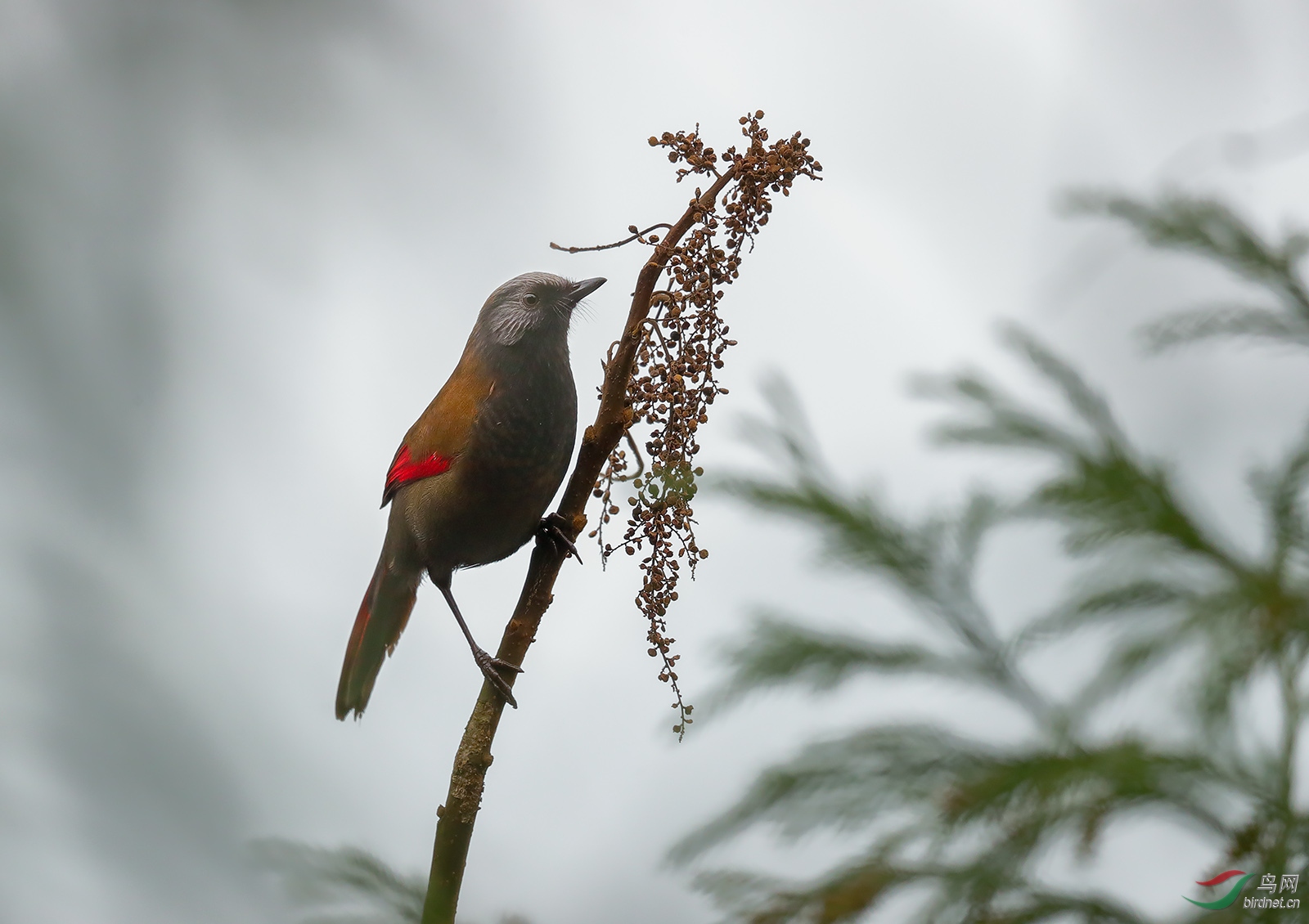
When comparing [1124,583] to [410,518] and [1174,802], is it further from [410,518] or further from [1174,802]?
[410,518]

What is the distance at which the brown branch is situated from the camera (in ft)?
4.36

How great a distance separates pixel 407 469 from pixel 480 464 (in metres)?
0.22

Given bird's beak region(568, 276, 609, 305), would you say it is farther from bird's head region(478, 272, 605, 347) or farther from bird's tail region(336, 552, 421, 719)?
bird's tail region(336, 552, 421, 719)

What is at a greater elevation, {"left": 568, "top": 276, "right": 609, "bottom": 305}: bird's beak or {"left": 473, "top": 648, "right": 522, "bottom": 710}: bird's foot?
{"left": 568, "top": 276, "right": 609, "bottom": 305}: bird's beak

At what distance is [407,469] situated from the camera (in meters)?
2.04

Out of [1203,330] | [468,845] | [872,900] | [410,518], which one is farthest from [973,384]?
[410,518]

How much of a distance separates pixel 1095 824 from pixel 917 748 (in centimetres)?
17

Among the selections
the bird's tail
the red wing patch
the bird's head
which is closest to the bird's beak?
the bird's head

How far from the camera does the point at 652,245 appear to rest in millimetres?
1489

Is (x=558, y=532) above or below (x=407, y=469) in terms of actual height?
below

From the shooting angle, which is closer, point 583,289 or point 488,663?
point 488,663

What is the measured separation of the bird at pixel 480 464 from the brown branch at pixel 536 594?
0.80 feet

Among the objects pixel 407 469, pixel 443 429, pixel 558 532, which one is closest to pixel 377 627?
pixel 407 469

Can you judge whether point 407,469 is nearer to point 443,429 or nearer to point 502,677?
point 443,429
